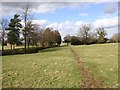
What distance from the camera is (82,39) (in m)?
128

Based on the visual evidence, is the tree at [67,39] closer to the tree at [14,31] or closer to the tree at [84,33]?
the tree at [84,33]

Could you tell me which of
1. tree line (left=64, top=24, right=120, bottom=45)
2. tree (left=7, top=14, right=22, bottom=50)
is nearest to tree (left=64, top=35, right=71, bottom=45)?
tree line (left=64, top=24, right=120, bottom=45)

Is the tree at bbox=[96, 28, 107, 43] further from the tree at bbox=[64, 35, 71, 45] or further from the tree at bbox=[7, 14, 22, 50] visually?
the tree at bbox=[7, 14, 22, 50]

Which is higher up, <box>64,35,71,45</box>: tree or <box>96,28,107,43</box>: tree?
<box>96,28,107,43</box>: tree

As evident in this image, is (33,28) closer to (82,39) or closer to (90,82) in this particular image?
(90,82)

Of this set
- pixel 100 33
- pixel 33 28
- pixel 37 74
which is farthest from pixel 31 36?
pixel 100 33

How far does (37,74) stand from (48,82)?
119 inches

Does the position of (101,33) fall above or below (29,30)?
above

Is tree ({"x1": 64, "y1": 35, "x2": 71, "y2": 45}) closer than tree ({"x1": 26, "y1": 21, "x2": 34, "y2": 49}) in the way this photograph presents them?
No

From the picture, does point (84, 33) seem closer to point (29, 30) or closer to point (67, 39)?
point (67, 39)

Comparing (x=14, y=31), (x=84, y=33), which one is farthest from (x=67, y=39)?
(x=14, y=31)

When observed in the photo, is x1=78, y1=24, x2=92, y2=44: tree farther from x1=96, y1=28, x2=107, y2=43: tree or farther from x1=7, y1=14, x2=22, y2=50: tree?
x1=7, y1=14, x2=22, y2=50: tree

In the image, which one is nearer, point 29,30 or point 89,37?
point 29,30

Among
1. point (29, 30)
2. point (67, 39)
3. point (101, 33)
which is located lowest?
point (67, 39)
